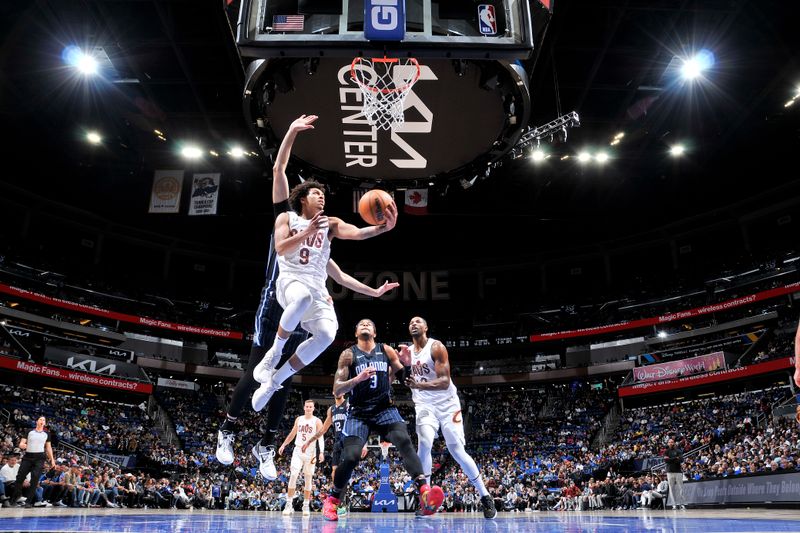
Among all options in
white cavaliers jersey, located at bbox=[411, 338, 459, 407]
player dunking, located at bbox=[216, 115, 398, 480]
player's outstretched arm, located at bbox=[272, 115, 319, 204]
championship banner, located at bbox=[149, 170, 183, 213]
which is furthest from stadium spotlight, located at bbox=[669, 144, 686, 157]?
player's outstretched arm, located at bbox=[272, 115, 319, 204]

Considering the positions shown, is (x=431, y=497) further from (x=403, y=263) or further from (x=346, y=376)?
(x=403, y=263)

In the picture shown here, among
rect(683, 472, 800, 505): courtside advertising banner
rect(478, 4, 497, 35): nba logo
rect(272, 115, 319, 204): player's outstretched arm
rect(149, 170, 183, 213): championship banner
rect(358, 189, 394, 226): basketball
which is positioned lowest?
rect(683, 472, 800, 505): courtside advertising banner

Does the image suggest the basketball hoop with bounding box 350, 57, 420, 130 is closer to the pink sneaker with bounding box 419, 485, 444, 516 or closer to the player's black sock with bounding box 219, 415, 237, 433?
the player's black sock with bounding box 219, 415, 237, 433

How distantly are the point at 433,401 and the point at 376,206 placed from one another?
3487 millimetres

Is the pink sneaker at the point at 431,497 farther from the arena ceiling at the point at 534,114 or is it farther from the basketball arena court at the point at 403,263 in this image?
the arena ceiling at the point at 534,114

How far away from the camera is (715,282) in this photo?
3325 centimetres

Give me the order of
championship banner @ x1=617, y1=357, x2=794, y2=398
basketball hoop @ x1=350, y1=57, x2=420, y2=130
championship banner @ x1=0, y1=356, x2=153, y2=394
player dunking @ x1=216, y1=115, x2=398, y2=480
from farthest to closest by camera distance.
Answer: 1. championship banner @ x1=617, y1=357, x2=794, y2=398
2. championship banner @ x1=0, y1=356, x2=153, y2=394
3. basketball hoop @ x1=350, y1=57, x2=420, y2=130
4. player dunking @ x1=216, y1=115, x2=398, y2=480

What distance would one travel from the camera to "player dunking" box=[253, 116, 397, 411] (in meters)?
5.03

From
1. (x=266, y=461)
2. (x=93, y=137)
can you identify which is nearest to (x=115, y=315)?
(x=93, y=137)

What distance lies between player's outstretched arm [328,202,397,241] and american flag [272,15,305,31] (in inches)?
104

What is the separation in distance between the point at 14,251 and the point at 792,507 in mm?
35088

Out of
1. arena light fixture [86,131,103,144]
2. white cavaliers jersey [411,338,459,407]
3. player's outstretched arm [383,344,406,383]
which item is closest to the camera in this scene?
player's outstretched arm [383,344,406,383]

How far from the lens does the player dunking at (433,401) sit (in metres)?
7.09

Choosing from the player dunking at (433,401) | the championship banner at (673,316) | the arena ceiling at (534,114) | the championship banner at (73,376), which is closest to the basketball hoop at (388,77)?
the arena ceiling at (534,114)
